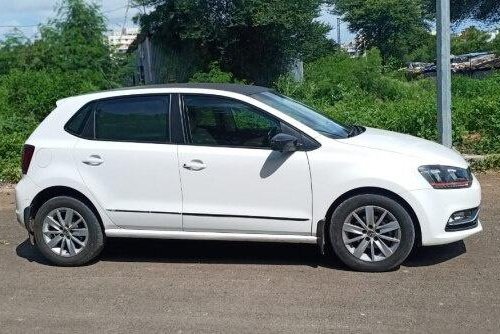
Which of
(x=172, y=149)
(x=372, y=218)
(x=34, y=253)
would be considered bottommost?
(x=34, y=253)

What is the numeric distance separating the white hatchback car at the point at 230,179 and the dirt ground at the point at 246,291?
0.30 m

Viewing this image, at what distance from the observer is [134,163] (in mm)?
6309

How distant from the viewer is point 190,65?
2350cm

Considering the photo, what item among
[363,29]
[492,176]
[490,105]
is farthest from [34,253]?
[363,29]

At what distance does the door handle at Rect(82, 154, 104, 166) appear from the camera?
6395mm

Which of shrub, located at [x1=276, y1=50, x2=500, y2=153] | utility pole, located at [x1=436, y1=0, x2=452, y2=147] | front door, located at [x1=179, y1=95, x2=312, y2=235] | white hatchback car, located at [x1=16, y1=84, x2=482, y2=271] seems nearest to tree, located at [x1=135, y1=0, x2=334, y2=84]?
shrub, located at [x1=276, y1=50, x2=500, y2=153]

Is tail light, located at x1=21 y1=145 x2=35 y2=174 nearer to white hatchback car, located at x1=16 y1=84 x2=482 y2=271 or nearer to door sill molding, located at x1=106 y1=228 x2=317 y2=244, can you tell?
white hatchback car, located at x1=16 y1=84 x2=482 y2=271

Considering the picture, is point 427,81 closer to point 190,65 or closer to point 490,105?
point 190,65

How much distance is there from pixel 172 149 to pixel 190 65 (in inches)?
692

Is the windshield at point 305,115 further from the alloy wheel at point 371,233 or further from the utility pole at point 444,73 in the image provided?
the utility pole at point 444,73

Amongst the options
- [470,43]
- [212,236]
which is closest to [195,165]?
[212,236]

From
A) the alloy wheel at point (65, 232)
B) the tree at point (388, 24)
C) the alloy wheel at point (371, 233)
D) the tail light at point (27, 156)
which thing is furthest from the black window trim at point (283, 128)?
the tree at point (388, 24)

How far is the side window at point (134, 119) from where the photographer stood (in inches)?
252

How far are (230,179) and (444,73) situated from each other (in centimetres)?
459
